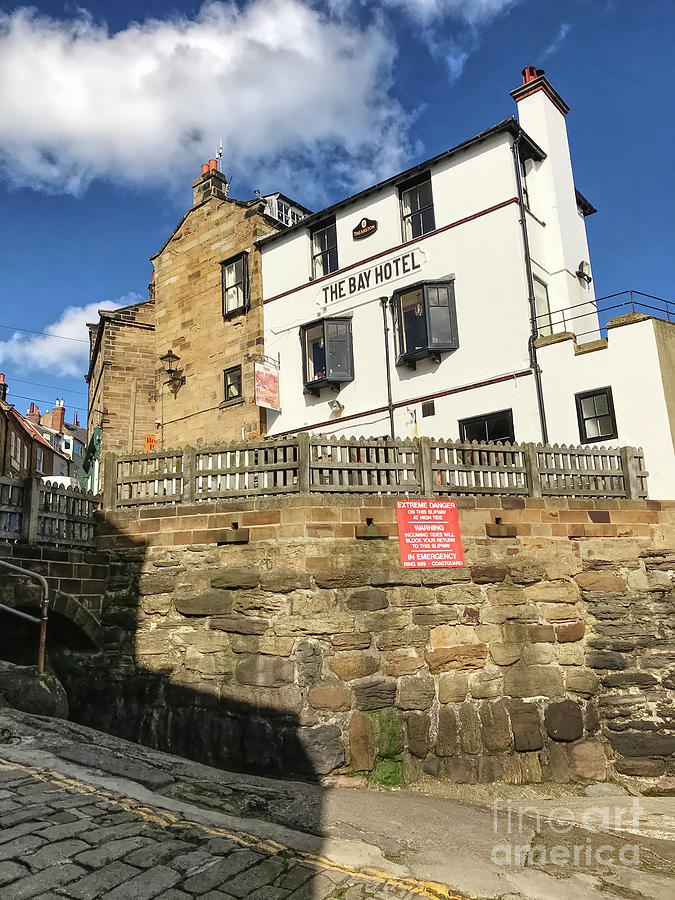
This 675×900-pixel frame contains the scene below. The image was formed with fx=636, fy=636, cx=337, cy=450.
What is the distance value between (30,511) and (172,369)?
11.9 meters

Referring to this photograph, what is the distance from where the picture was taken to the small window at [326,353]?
17281 millimetres

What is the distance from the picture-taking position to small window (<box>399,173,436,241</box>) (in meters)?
→ 16.6

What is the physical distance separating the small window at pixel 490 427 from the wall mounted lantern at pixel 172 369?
9894mm

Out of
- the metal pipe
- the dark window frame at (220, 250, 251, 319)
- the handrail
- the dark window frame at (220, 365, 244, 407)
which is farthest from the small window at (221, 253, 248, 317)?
the handrail

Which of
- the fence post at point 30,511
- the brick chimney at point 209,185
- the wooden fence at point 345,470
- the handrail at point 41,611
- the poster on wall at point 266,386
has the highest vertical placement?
the brick chimney at point 209,185

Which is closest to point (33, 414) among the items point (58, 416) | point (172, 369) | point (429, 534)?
point (58, 416)

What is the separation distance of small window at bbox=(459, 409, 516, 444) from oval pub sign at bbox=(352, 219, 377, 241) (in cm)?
619

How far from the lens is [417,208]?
55.6 feet

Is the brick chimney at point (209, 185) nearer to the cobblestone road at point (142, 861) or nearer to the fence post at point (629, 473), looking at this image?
the fence post at point (629, 473)

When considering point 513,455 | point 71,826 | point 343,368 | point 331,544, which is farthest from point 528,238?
point 71,826

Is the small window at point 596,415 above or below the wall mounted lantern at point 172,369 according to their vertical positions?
below

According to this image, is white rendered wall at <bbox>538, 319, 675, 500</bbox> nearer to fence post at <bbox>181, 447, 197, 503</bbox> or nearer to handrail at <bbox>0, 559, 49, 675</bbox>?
fence post at <bbox>181, 447, 197, 503</bbox>

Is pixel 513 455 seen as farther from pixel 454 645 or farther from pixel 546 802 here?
pixel 546 802

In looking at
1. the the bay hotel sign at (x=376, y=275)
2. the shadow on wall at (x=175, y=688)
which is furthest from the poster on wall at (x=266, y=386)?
the shadow on wall at (x=175, y=688)
